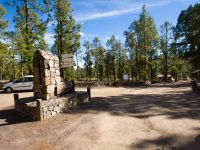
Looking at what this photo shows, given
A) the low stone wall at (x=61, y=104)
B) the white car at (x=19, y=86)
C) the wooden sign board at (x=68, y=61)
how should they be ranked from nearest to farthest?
the low stone wall at (x=61, y=104)
the wooden sign board at (x=68, y=61)
the white car at (x=19, y=86)

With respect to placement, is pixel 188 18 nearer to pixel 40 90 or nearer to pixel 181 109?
pixel 181 109

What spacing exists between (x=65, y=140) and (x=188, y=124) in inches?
190

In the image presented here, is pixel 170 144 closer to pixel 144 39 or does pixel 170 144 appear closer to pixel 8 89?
pixel 8 89

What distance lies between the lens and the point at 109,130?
30.7ft

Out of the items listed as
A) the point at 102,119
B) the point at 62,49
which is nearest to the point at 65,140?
the point at 102,119

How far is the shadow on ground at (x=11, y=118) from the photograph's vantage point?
1111 centimetres

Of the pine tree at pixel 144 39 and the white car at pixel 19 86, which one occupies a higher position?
the pine tree at pixel 144 39

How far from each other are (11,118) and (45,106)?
196 cm

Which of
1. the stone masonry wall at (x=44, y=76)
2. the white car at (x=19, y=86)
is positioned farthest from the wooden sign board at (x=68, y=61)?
the white car at (x=19, y=86)

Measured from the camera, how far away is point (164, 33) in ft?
160

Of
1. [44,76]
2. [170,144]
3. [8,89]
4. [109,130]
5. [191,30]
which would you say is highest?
[191,30]

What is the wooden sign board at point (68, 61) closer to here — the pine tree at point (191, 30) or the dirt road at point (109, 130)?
the dirt road at point (109, 130)

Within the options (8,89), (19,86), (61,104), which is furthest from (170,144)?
(8,89)

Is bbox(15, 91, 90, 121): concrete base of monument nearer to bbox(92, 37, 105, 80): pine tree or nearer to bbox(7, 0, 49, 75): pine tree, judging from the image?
bbox(7, 0, 49, 75): pine tree
